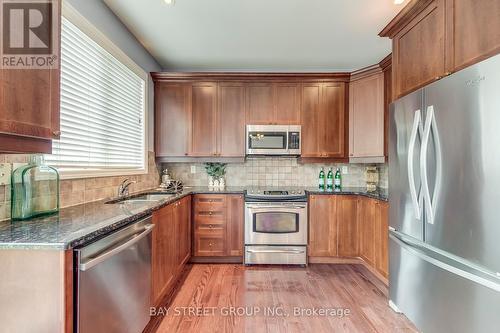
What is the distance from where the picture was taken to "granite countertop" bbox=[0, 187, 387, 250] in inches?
46.4

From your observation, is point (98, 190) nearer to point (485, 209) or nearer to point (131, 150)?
point (131, 150)

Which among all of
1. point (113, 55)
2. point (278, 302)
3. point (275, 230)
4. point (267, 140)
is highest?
point (113, 55)

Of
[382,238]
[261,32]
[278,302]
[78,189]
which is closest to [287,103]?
[261,32]

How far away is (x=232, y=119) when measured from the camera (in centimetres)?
392

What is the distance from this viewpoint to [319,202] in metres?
3.66

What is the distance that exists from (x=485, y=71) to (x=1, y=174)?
254 centimetres

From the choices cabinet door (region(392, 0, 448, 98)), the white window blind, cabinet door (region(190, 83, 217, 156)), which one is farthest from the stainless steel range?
cabinet door (region(392, 0, 448, 98))

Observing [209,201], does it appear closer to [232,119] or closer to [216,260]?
[216,260]

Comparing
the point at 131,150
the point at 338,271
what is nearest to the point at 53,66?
the point at 131,150

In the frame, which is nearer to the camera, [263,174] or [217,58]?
[217,58]

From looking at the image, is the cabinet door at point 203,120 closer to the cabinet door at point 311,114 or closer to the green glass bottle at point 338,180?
the cabinet door at point 311,114

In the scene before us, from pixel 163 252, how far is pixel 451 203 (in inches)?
84.0

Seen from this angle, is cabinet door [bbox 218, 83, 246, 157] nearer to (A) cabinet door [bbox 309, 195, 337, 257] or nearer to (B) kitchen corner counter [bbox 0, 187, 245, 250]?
(A) cabinet door [bbox 309, 195, 337, 257]

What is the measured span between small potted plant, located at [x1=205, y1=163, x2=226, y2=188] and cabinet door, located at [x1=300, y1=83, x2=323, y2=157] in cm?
120
